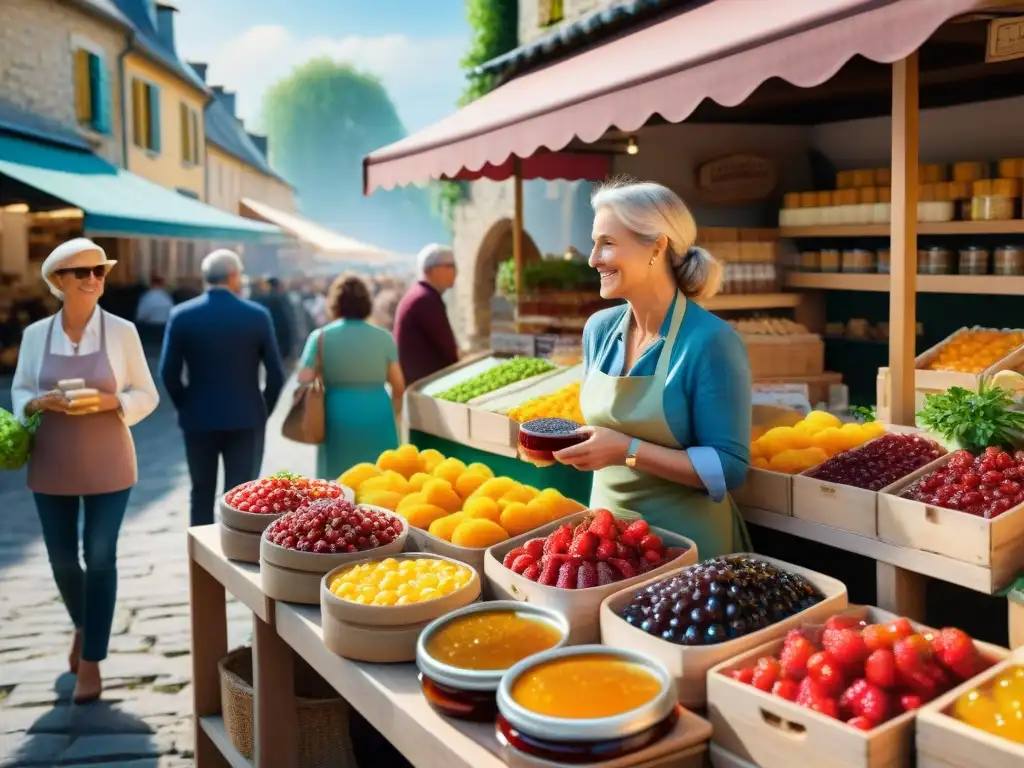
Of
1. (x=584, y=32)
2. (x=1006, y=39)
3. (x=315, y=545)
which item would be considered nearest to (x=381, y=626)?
(x=315, y=545)

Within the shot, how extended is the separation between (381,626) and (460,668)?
1.32ft

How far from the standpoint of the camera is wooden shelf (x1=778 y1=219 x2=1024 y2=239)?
6414 millimetres

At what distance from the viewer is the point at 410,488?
3.81 metres

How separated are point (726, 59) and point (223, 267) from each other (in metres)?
3.14

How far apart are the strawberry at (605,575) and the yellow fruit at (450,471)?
4.05 feet

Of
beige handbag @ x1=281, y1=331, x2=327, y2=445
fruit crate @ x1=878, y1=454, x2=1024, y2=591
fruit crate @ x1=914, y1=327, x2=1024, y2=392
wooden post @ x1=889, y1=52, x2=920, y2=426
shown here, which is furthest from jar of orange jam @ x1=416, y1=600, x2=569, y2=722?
beige handbag @ x1=281, y1=331, x2=327, y2=445

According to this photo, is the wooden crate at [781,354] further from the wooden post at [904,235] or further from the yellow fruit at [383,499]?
the yellow fruit at [383,499]

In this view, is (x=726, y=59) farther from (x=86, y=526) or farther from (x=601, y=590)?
(x=86, y=526)

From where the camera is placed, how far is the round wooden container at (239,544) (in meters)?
3.43

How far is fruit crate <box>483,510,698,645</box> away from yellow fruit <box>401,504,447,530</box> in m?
0.51

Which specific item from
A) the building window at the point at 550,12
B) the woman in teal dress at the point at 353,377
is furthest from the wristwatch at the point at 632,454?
the building window at the point at 550,12

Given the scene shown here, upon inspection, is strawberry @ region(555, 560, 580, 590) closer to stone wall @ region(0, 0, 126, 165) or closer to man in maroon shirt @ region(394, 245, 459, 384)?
man in maroon shirt @ region(394, 245, 459, 384)

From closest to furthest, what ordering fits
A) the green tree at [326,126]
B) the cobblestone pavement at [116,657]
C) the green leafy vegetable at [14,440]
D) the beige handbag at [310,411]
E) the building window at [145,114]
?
the cobblestone pavement at [116,657], the green leafy vegetable at [14,440], the beige handbag at [310,411], the building window at [145,114], the green tree at [326,126]

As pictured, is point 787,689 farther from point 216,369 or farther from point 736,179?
point 736,179
